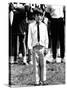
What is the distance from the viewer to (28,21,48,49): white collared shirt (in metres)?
5.16

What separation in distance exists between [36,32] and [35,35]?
0.18ft

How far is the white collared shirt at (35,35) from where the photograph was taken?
5.16 meters

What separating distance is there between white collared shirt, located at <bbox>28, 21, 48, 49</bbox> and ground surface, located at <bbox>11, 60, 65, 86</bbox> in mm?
387

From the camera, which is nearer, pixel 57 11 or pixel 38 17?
pixel 38 17

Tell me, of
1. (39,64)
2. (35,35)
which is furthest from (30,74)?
(35,35)

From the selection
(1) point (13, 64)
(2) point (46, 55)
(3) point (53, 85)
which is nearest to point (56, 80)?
(3) point (53, 85)

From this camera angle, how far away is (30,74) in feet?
17.0

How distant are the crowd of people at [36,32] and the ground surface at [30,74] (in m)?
0.09

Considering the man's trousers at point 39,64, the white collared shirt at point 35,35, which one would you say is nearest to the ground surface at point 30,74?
the man's trousers at point 39,64

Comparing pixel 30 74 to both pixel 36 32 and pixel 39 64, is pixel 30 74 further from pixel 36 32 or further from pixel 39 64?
pixel 36 32

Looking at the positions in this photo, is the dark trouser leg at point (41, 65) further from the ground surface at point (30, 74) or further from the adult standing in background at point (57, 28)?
the adult standing in background at point (57, 28)

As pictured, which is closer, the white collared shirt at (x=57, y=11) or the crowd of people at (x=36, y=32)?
the crowd of people at (x=36, y=32)

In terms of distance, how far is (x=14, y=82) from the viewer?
5.07m

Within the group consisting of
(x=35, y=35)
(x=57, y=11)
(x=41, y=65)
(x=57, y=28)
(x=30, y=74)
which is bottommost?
(x=30, y=74)
